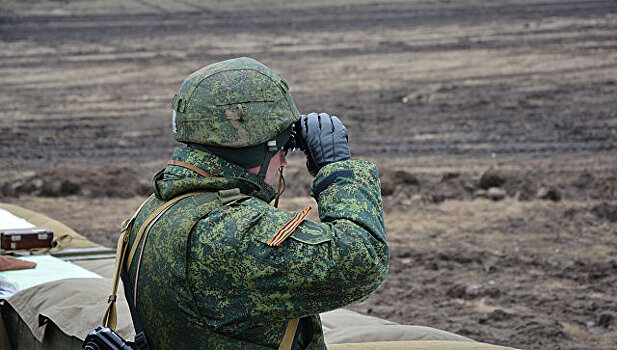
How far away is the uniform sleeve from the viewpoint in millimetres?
1876

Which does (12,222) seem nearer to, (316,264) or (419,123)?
(316,264)

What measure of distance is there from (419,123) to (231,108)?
10.7m

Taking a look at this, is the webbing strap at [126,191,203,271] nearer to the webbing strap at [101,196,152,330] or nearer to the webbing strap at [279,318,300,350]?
the webbing strap at [101,196,152,330]

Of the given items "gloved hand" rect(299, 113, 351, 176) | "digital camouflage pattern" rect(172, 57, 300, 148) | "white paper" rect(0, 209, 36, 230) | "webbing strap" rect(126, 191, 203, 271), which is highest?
"digital camouflage pattern" rect(172, 57, 300, 148)

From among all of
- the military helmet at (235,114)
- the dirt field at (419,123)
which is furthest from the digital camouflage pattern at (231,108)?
the dirt field at (419,123)

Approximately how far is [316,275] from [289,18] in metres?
21.9

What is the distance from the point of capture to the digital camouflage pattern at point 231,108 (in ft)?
6.70

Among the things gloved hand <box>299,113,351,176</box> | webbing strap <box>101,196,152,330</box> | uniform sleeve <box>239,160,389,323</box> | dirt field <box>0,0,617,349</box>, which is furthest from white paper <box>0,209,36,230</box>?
uniform sleeve <box>239,160,389,323</box>

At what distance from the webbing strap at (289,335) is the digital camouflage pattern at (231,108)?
1.53 ft

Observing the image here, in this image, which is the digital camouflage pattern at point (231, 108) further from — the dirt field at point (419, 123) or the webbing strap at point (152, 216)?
the dirt field at point (419, 123)

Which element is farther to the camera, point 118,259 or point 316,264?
point 118,259

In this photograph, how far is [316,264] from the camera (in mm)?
1874

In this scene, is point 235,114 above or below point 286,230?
above

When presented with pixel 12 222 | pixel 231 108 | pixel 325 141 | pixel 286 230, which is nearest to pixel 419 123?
pixel 12 222
